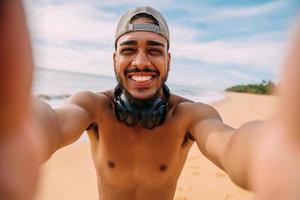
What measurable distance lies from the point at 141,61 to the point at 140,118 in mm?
289

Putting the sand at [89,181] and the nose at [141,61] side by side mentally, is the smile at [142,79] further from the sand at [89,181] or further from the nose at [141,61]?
the sand at [89,181]

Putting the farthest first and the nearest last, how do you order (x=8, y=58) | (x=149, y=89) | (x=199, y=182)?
(x=199, y=182) → (x=149, y=89) → (x=8, y=58)

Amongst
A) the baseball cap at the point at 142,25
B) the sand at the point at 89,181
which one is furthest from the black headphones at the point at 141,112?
the sand at the point at 89,181

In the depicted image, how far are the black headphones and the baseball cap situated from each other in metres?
0.35

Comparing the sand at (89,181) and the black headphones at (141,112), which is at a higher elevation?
the black headphones at (141,112)

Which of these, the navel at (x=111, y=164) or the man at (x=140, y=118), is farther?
the navel at (x=111, y=164)

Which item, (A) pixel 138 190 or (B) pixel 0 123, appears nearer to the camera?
(B) pixel 0 123

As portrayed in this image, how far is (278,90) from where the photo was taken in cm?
31

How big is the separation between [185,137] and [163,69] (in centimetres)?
39

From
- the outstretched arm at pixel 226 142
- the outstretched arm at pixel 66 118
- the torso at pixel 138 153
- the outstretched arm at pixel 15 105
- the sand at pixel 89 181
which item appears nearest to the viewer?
the outstretched arm at pixel 15 105

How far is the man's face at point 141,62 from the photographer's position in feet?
5.69

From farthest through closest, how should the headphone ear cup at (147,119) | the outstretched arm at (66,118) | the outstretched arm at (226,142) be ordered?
the headphone ear cup at (147,119) < the outstretched arm at (66,118) < the outstretched arm at (226,142)

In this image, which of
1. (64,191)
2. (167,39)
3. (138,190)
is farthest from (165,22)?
(64,191)

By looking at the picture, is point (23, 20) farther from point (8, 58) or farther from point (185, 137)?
point (185, 137)
